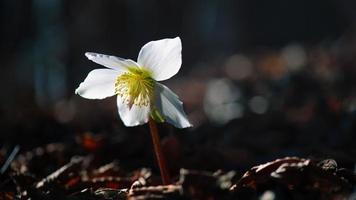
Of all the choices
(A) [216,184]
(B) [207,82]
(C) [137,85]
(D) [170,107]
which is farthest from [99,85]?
(B) [207,82]

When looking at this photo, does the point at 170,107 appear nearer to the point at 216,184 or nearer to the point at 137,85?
the point at 137,85

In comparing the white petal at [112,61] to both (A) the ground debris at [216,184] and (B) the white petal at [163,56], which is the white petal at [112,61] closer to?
(B) the white petal at [163,56]

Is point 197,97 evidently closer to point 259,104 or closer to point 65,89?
point 65,89

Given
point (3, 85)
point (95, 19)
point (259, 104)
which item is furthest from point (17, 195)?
point (95, 19)

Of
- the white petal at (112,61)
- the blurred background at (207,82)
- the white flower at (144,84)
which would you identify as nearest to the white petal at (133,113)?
the white flower at (144,84)

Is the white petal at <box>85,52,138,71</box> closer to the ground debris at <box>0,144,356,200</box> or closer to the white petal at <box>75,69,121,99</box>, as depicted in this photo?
the white petal at <box>75,69,121,99</box>

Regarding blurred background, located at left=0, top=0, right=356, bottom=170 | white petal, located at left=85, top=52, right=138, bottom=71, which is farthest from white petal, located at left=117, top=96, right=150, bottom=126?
blurred background, located at left=0, top=0, right=356, bottom=170
